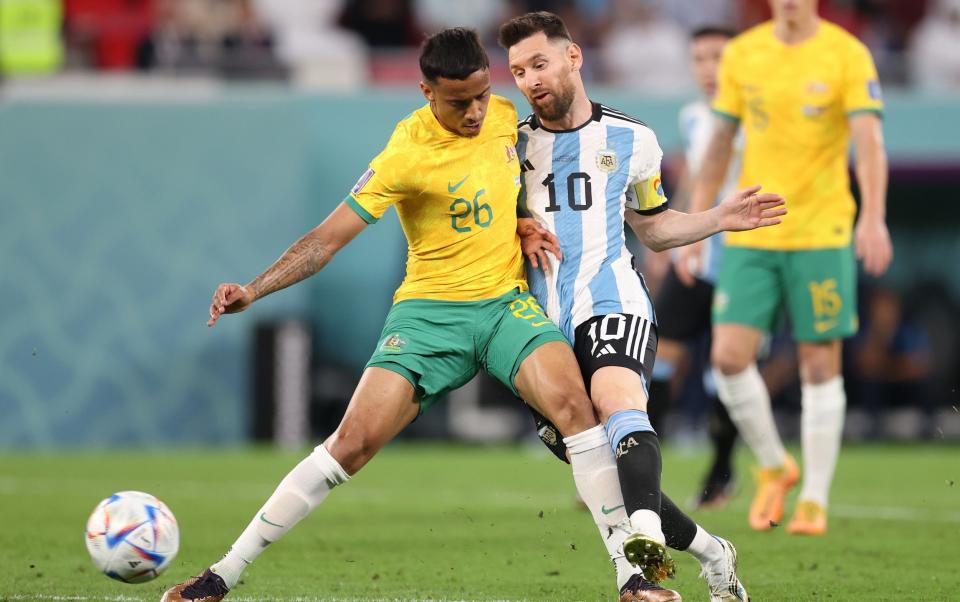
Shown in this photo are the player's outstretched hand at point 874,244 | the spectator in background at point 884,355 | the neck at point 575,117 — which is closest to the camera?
the neck at point 575,117

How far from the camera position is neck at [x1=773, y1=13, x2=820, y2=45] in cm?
812

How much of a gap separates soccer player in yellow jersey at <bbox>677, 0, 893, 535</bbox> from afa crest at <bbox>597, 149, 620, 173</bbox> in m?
2.26

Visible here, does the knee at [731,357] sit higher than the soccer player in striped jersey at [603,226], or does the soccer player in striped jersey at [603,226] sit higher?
the soccer player in striped jersey at [603,226]

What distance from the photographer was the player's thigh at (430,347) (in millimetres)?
5695

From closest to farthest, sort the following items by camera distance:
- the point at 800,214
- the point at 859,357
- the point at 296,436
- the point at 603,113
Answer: the point at 603,113 < the point at 800,214 < the point at 296,436 < the point at 859,357

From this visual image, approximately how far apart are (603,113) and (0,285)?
1019 centimetres

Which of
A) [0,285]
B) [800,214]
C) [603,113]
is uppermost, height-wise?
[603,113]

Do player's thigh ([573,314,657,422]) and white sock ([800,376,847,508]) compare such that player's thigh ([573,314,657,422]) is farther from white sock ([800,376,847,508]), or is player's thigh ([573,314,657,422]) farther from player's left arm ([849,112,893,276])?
white sock ([800,376,847,508])

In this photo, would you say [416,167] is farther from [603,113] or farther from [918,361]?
[918,361]

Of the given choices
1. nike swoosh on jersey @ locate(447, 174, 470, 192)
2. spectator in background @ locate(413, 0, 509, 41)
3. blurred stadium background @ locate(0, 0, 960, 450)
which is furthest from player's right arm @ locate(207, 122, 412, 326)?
spectator in background @ locate(413, 0, 509, 41)

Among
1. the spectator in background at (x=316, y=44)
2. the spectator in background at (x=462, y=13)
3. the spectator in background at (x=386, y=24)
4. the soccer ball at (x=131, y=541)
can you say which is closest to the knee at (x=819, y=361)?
the soccer ball at (x=131, y=541)

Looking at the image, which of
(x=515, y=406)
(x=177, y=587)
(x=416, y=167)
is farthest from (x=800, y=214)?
(x=515, y=406)

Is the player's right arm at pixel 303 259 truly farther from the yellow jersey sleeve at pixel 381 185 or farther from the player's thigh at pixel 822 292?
the player's thigh at pixel 822 292

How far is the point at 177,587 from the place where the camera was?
5461 mm
